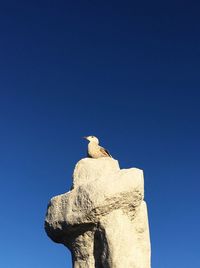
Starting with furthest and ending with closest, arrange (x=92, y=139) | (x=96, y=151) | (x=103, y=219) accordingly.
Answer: (x=92, y=139)
(x=96, y=151)
(x=103, y=219)

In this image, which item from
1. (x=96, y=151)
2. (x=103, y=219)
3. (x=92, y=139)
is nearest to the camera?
(x=103, y=219)

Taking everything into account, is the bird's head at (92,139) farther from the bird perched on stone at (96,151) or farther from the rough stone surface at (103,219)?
the rough stone surface at (103,219)

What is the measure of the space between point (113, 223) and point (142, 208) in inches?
34.2

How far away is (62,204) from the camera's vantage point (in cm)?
808

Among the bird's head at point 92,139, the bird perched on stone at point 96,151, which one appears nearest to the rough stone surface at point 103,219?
→ the bird perched on stone at point 96,151

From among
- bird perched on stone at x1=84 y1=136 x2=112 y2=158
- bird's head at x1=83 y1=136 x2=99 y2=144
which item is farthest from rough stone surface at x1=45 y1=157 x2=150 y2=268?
bird's head at x1=83 y1=136 x2=99 y2=144

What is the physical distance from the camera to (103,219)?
766 cm

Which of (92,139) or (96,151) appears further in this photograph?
(92,139)

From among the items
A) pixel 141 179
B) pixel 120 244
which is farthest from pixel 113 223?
pixel 141 179

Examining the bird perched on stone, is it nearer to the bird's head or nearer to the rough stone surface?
the bird's head

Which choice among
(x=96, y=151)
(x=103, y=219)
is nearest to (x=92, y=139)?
(x=96, y=151)

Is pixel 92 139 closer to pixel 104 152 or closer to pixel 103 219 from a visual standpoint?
pixel 104 152

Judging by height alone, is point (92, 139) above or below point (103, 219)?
above

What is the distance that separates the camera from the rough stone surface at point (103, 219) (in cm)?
750
